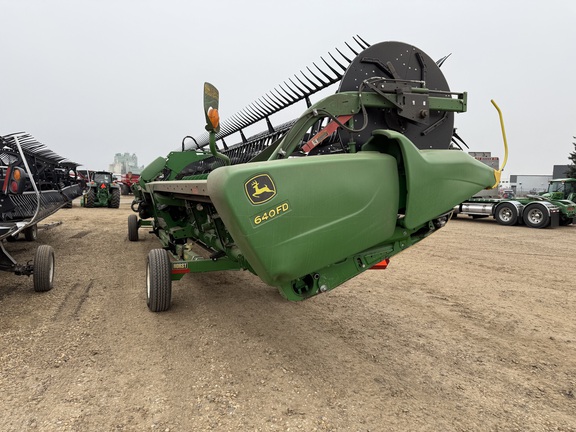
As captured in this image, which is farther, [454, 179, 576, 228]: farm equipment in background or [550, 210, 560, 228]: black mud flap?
[454, 179, 576, 228]: farm equipment in background

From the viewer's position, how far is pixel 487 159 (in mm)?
15125

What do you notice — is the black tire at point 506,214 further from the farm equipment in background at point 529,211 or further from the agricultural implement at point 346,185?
the agricultural implement at point 346,185

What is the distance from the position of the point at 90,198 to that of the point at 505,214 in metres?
17.0

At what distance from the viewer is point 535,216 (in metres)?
12.0

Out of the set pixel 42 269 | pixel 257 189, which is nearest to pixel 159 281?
pixel 42 269

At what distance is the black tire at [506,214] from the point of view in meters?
12.3

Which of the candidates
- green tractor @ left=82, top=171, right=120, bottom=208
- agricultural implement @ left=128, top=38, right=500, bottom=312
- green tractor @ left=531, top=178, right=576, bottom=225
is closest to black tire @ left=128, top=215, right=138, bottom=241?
agricultural implement @ left=128, top=38, right=500, bottom=312

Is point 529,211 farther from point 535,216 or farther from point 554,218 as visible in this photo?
point 554,218

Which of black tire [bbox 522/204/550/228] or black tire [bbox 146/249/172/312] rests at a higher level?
black tire [bbox 146/249/172/312]

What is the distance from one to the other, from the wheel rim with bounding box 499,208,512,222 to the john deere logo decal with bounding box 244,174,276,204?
13187mm

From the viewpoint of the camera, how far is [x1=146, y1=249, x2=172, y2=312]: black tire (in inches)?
129

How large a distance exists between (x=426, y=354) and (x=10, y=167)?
4.91 metres

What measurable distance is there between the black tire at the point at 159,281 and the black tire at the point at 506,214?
1250 cm

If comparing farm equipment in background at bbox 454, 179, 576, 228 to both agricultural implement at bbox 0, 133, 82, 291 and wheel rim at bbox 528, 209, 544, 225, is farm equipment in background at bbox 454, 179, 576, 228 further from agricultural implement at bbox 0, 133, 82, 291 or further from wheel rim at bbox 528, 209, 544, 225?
agricultural implement at bbox 0, 133, 82, 291
